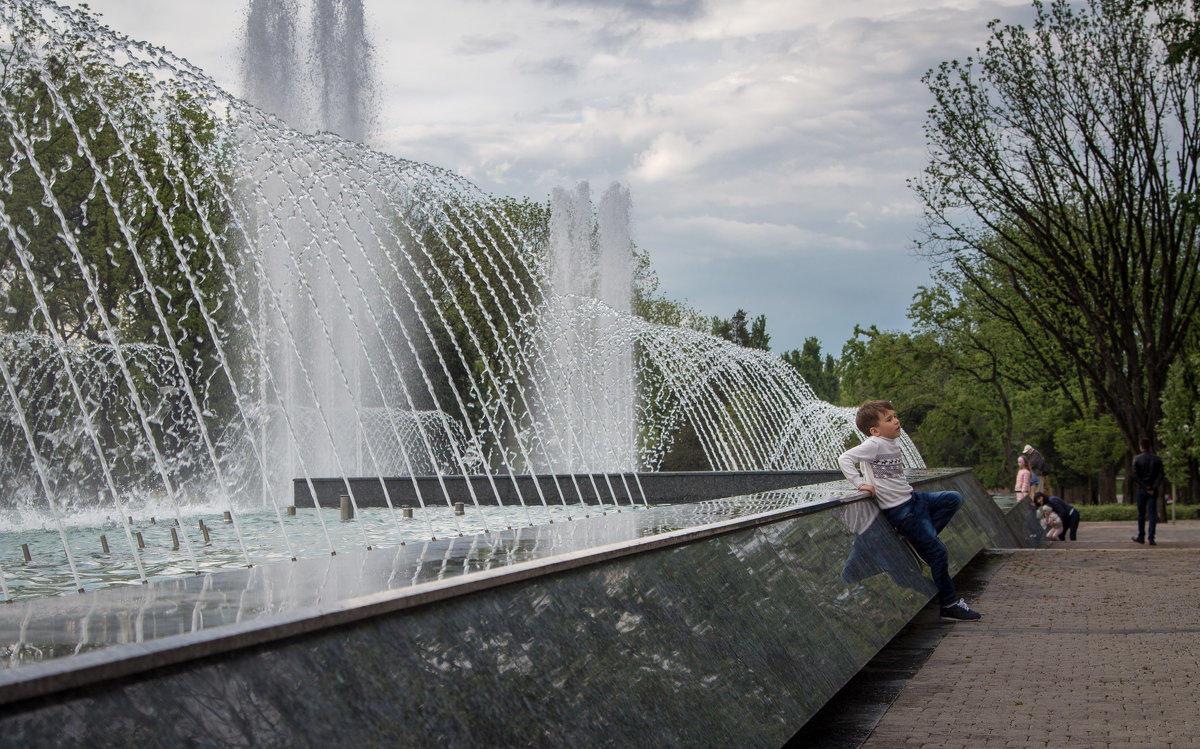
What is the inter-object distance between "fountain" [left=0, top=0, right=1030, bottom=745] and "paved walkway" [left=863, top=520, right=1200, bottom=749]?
39 cm

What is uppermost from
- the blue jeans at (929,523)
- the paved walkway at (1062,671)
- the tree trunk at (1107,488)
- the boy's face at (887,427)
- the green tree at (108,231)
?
the green tree at (108,231)

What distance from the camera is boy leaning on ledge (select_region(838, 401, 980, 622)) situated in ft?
24.2

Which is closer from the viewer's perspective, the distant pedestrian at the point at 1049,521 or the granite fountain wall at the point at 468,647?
the granite fountain wall at the point at 468,647

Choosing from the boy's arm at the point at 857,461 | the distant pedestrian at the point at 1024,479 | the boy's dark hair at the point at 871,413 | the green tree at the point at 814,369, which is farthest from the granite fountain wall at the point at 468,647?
the green tree at the point at 814,369

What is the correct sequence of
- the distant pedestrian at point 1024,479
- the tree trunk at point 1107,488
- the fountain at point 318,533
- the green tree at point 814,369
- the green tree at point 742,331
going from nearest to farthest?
the fountain at point 318,533 < the distant pedestrian at point 1024,479 < the tree trunk at point 1107,488 < the green tree at point 742,331 < the green tree at point 814,369

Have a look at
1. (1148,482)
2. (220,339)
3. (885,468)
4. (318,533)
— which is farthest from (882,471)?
(220,339)

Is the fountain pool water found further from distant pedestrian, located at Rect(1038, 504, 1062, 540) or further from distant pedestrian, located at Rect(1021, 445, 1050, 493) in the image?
distant pedestrian, located at Rect(1038, 504, 1062, 540)

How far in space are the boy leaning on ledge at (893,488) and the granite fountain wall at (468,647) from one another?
1.79 metres

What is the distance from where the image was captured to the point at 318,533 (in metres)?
10.3

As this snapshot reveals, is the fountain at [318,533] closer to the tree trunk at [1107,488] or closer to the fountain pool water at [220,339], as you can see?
the fountain pool water at [220,339]

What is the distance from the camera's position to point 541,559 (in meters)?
3.64

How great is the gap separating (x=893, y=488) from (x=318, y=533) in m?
5.17

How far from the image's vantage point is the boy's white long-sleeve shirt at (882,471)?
24.2 feet

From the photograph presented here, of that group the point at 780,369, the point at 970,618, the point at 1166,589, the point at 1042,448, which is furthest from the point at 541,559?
the point at 1042,448
